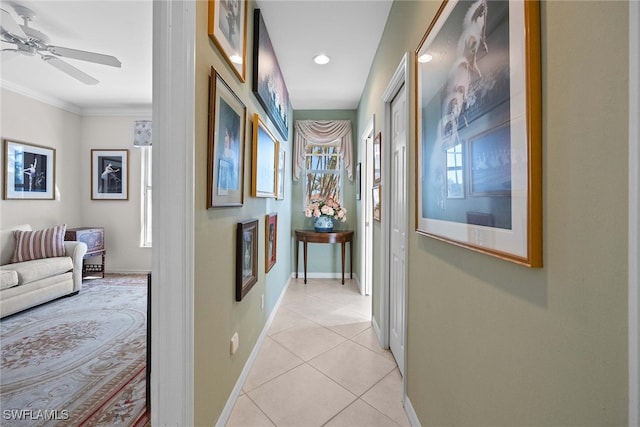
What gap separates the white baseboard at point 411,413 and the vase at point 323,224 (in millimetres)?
2809

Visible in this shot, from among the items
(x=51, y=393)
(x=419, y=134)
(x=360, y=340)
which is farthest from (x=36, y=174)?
(x=419, y=134)

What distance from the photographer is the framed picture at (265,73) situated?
2.02 meters

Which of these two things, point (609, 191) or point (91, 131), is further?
point (91, 131)

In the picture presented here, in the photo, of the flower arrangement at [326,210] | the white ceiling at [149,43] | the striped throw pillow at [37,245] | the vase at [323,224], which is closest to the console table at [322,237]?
the vase at [323,224]

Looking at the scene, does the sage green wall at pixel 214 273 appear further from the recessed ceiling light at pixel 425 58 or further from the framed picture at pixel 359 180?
the framed picture at pixel 359 180

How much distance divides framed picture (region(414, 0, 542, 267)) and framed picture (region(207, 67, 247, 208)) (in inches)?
38.6

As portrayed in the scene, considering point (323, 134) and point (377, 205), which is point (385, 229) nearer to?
point (377, 205)

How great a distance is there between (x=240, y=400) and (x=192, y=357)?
2.62 feet

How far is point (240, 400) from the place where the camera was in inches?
67.2

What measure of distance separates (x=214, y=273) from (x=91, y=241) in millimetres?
4227

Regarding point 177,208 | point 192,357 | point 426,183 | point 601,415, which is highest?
point 426,183

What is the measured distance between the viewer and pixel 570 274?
1.91ft

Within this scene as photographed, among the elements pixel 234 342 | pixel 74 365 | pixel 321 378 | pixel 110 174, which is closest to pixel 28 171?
pixel 110 174

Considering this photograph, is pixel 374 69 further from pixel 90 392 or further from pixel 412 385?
pixel 90 392
